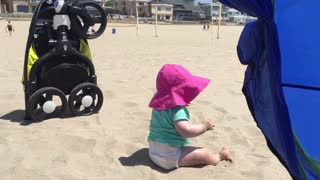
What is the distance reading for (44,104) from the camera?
4.62m

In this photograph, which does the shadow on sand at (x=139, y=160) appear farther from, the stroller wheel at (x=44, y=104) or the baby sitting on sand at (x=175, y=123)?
the stroller wheel at (x=44, y=104)

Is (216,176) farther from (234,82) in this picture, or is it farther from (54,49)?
(234,82)

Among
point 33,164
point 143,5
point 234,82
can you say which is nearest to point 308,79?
point 33,164

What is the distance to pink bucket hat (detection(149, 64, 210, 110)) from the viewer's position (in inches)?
131

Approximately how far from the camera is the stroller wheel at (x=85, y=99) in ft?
15.7

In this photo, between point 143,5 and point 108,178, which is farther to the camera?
point 143,5

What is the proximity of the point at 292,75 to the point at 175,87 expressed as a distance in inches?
42.1

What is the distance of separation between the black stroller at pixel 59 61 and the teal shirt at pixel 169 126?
1601mm

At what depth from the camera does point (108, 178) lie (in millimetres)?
3289

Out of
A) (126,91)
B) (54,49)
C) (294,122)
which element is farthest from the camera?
(126,91)

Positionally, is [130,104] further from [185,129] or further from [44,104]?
[185,129]

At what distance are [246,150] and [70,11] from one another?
230 cm

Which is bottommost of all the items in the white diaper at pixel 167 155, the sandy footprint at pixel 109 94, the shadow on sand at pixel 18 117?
the sandy footprint at pixel 109 94

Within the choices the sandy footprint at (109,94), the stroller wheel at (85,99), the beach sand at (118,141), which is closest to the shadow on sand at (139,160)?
the beach sand at (118,141)
